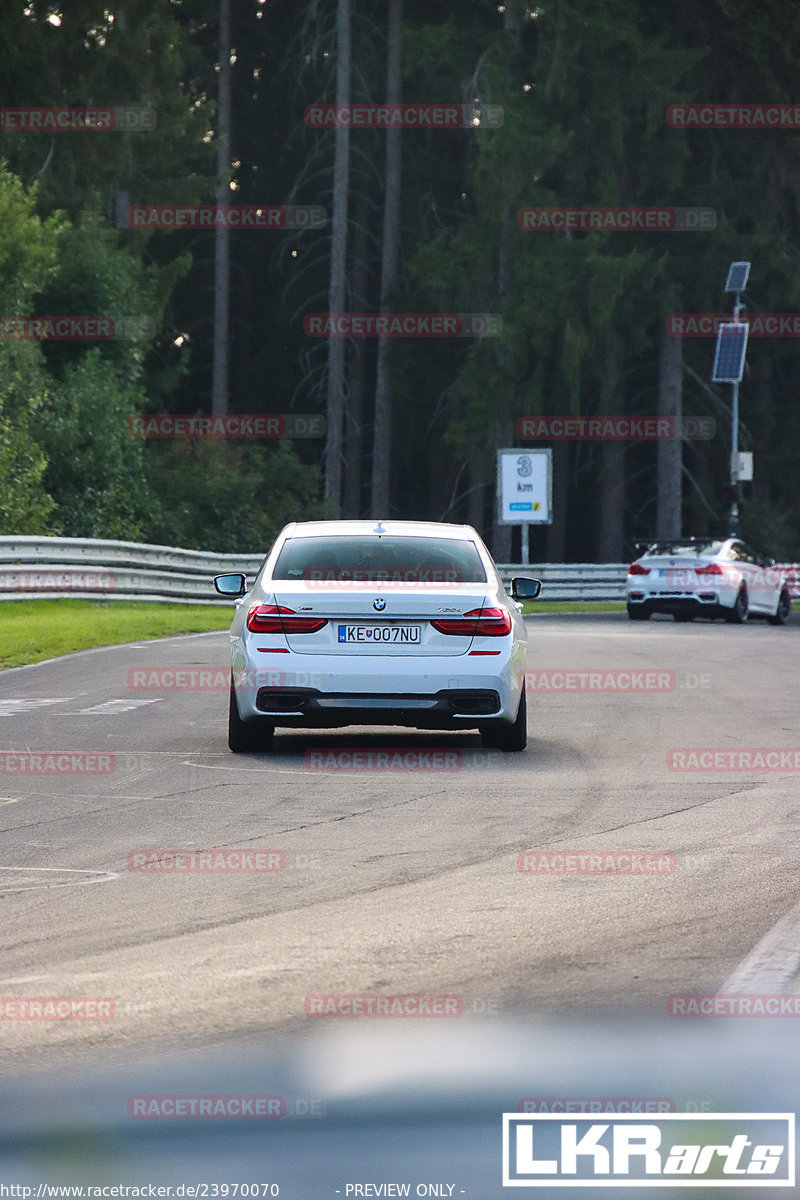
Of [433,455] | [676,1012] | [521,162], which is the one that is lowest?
[433,455]

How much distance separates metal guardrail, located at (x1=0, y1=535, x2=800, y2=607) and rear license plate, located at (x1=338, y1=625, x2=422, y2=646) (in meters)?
16.8

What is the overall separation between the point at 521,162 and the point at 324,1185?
48886mm

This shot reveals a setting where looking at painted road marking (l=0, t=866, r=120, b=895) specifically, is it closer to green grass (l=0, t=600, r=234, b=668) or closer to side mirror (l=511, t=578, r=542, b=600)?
side mirror (l=511, t=578, r=542, b=600)

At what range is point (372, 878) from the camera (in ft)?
27.1

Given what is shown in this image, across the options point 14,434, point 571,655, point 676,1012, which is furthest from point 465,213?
point 676,1012

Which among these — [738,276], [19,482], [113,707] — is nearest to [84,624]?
[113,707]

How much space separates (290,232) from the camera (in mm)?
63875

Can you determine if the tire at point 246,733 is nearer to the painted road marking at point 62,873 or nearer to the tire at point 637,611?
the painted road marking at point 62,873

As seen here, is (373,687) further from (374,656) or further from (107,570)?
(107,570)

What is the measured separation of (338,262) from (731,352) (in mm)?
13180

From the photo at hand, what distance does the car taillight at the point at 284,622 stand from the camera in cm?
1266

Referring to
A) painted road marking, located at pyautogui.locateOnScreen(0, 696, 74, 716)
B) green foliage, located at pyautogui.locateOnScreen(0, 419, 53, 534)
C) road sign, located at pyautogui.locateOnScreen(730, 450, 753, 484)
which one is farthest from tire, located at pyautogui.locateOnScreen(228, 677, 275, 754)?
road sign, located at pyautogui.locateOnScreen(730, 450, 753, 484)

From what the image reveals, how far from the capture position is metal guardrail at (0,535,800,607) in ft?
97.4

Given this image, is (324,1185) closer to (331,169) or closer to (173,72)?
(173,72)
